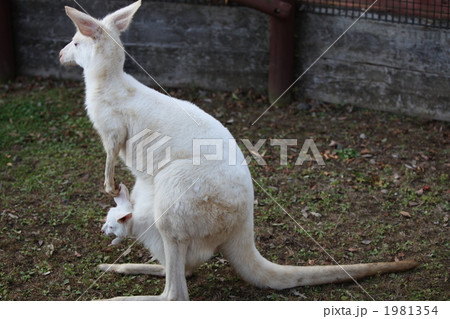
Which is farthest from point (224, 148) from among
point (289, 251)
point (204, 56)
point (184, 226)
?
point (204, 56)

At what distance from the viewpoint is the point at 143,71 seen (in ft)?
24.2

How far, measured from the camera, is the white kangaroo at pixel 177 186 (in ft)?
12.2

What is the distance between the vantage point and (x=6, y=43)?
7410 mm

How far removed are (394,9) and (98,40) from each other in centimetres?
349

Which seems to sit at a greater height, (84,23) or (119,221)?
(84,23)

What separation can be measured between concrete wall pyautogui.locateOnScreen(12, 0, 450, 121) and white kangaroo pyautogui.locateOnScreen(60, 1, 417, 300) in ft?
9.17

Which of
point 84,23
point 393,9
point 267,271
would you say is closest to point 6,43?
point 84,23

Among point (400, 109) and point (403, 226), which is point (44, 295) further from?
point (400, 109)

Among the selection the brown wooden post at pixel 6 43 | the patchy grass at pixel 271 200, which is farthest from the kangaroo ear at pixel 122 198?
the brown wooden post at pixel 6 43

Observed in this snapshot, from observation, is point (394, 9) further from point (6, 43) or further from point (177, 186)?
point (6, 43)

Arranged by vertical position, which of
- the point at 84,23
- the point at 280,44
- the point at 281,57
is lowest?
the point at 281,57

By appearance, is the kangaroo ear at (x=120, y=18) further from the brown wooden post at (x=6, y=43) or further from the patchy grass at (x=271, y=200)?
the brown wooden post at (x=6, y=43)

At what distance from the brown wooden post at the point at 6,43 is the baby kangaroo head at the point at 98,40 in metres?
3.55

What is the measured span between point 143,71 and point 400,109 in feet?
9.34
